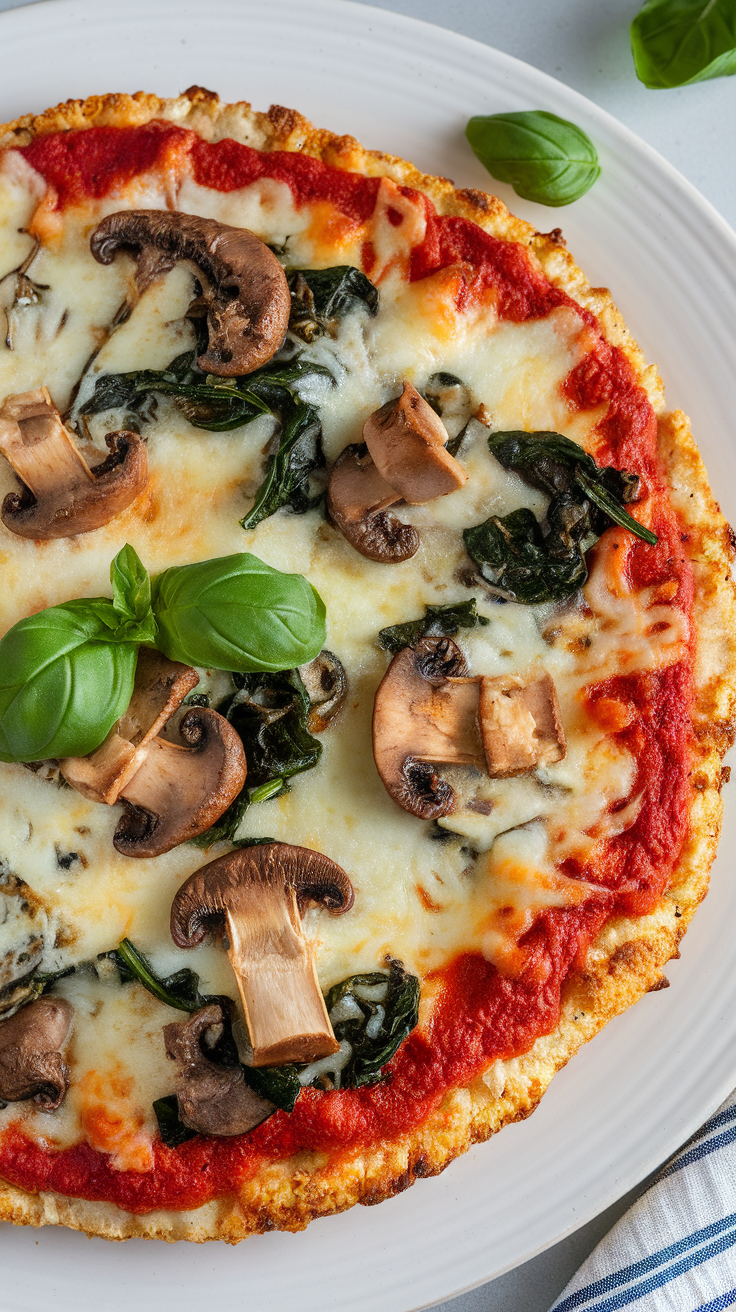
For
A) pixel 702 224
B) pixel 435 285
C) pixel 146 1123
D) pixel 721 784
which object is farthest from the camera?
pixel 702 224

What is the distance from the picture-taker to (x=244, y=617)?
11.3ft

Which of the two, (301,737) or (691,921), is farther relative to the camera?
(691,921)

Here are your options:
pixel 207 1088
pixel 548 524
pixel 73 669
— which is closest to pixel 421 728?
pixel 548 524

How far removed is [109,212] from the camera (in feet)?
13.7

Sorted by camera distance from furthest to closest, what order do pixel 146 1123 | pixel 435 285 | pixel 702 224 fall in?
pixel 702 224 → pixel 435 285 → pixel 146 1123

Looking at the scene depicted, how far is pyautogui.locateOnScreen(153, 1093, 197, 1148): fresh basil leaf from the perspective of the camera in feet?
12.5

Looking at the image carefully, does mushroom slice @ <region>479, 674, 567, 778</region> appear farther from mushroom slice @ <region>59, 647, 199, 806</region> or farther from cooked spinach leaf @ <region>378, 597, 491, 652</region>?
mushroom slice @ <region>59, 647, 199, 806</region>

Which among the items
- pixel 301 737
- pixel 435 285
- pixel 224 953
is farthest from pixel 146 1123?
pixel 435 285

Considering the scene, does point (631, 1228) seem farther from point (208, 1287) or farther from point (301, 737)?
point (301, 737)

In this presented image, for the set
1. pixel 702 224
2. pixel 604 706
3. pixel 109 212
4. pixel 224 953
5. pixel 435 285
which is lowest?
pixel 224 953

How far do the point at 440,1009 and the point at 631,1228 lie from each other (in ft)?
4.85

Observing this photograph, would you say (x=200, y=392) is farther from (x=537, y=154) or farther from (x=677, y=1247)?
(x=677, y=1247)

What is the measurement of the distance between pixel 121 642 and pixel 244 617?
0.43 m

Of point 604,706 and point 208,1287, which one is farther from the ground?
point 604,706
